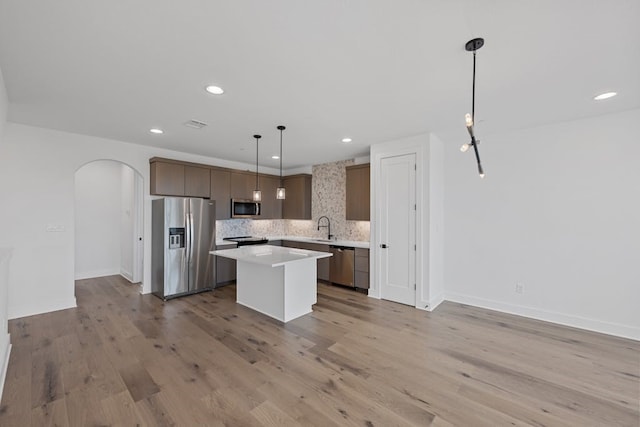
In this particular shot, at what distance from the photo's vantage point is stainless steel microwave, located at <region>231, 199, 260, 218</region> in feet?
18.8

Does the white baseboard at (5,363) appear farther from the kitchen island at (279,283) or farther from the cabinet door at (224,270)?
the cabinet door at (224,270)

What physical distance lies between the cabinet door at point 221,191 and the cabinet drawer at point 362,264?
112 inches

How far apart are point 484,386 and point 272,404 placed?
176 cm

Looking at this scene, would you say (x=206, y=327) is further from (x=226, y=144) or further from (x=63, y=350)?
(x=226, y=144)

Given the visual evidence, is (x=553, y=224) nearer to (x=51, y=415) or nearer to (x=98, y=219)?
(x=51, y=415)

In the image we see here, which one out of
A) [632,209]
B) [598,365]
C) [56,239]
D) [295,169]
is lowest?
[598,365]

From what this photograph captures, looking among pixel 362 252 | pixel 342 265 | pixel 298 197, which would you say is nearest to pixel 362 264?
pixel 362 252

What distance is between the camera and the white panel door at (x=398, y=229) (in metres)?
4.14

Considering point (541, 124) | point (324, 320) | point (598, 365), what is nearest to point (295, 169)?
point (324, 320)

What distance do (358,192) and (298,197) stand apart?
5.83 feet

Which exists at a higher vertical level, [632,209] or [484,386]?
[632,209]

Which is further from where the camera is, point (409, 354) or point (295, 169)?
point (295, 169)

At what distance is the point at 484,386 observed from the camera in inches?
88.4

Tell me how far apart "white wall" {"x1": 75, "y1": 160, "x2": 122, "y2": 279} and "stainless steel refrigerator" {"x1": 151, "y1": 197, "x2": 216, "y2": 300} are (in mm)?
2206
